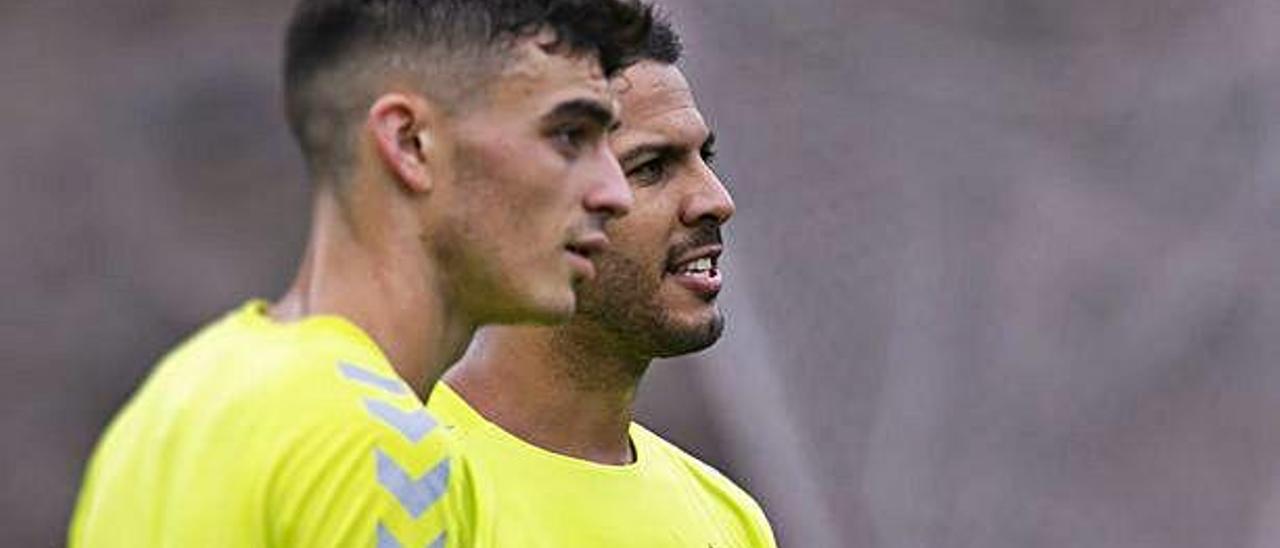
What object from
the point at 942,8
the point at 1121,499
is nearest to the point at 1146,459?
the point at 1121,499

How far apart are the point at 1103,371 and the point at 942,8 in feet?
2.89

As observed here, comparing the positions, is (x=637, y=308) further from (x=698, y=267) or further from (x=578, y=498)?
(x=578, y=498)

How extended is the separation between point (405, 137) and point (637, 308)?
1162 millimetres

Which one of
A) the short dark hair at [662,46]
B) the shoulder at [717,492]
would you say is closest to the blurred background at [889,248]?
the short dark hair at [662,46]

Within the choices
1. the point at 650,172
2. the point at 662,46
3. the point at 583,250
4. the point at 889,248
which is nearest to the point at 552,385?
the point at 650,172

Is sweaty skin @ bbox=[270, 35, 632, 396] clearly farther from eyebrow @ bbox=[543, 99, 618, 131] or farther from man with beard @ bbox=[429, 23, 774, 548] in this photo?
man with beard @ bbox=[429, 23, 774, 548]

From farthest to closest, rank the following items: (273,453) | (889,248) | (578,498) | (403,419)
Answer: (889,248)
(578,498)
(403,419)
(273,453)

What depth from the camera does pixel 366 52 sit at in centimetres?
281

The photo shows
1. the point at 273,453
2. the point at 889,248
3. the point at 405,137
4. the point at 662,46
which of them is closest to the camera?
the point at 273,453

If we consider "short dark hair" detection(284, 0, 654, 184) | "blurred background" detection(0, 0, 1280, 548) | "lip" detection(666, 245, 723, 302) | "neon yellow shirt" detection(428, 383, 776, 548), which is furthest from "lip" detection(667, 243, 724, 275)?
"blurred background" detection(0, 0, 1280, 548)

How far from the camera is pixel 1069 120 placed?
251 inches

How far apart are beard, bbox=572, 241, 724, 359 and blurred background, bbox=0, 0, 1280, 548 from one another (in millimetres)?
1968

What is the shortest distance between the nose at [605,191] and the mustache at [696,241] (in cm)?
99

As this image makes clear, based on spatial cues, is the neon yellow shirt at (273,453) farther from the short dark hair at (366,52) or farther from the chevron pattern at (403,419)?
the short dark hair at (366,52)
